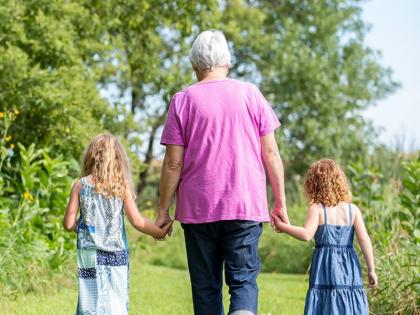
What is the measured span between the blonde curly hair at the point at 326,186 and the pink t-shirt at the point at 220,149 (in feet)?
2.26

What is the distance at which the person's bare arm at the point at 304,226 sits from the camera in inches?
180

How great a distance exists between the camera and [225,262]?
4.20 metres

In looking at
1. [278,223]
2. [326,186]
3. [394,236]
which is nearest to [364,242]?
[326,186]

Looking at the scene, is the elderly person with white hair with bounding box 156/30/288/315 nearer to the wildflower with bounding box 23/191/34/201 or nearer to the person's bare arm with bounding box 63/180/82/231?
the person's bare arm with bounding box 63/180/82/231

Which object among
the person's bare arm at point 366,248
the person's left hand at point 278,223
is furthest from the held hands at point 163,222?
the person's bare arm at point 366,248

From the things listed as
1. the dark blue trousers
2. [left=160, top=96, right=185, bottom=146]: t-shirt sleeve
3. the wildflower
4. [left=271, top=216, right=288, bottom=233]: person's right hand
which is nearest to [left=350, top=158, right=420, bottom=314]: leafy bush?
[left=271, top=216, right=288, bottom=233]: person's right hand

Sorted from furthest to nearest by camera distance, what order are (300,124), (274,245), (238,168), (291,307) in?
(300,124) < (274,245) < (291,307) < (238,168)

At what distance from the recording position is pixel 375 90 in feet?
77.9

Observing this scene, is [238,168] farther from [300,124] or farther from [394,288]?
[300,124]

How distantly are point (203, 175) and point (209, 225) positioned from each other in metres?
0.26

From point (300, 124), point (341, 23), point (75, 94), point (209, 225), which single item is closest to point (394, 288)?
point (209, 225)

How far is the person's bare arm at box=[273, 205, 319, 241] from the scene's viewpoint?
4.56 m

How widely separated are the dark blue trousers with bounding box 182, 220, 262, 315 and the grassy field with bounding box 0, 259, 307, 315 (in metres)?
2.40

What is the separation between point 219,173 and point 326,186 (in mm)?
932
